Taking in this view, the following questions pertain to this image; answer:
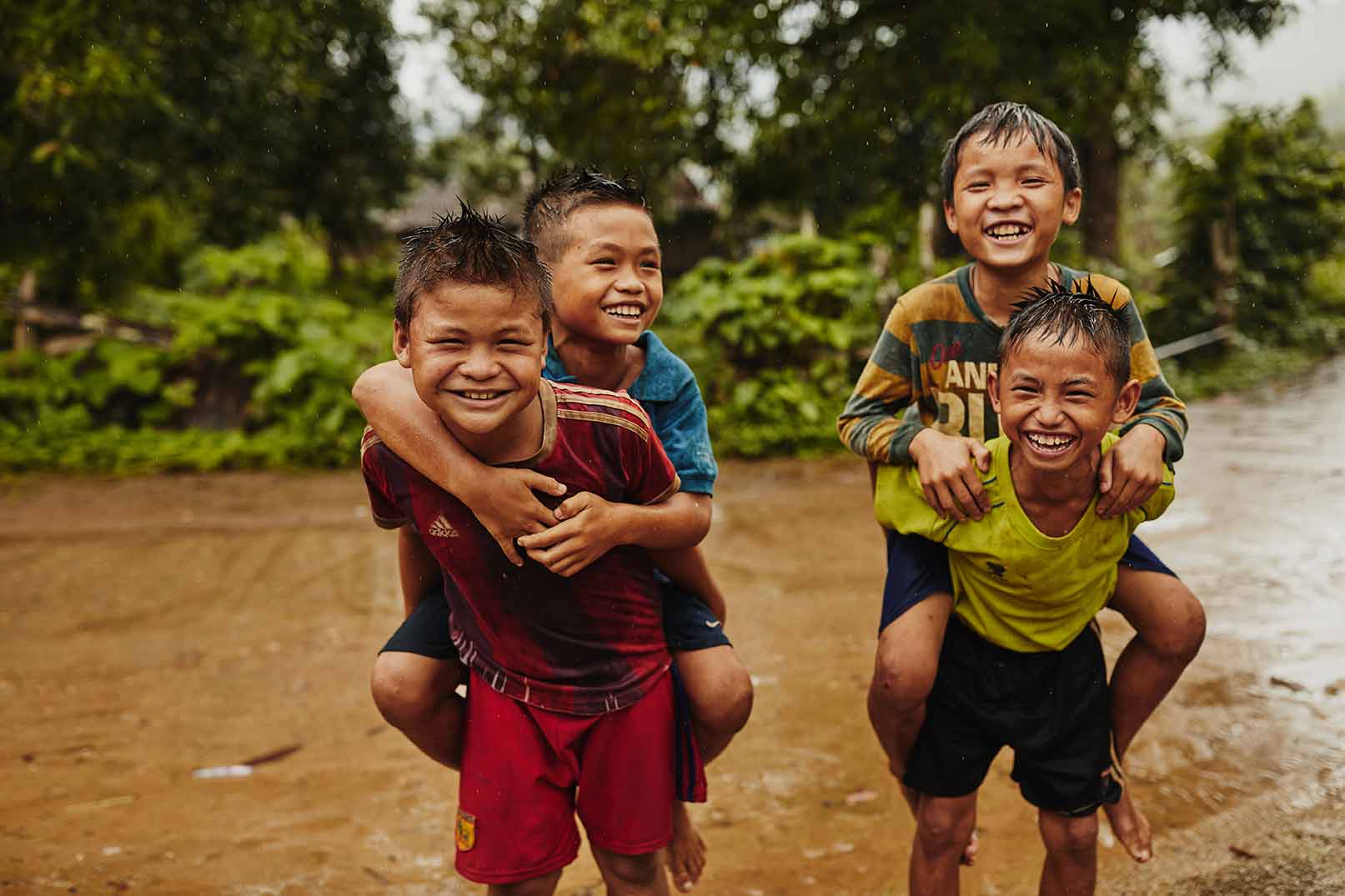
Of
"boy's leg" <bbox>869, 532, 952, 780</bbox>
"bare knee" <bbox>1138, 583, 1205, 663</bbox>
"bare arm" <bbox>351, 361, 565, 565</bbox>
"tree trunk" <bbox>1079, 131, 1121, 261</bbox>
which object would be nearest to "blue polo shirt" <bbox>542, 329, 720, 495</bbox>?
"bare arm" <bbox>351, 361, 565, 565</bbox>

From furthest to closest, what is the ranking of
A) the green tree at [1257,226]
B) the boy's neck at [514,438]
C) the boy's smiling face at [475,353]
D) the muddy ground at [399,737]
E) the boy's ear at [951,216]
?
the green tree at [1257,226], the muddy ground at [399,737], the boy's ear at [951,216], the boy's neck at [514,438], the boy's smiling face at [475,353]

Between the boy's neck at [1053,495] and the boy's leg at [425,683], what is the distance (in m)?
1.21

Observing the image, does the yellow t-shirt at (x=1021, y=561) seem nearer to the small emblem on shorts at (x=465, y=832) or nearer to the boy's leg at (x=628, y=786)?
the boy's leg at (x=628, y=786)

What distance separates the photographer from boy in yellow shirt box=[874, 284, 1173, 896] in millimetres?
1987

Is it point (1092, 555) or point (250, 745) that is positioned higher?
point (1092, 555)

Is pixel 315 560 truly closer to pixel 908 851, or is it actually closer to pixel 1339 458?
pixel 908 851

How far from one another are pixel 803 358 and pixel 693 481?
6.42m

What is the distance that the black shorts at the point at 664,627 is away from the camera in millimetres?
2195

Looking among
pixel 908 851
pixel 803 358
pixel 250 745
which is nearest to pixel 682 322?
pixel 803 358

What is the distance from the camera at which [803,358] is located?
27.7 ft

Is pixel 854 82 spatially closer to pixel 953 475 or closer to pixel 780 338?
pixel 780 338

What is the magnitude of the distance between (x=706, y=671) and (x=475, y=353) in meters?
0.84

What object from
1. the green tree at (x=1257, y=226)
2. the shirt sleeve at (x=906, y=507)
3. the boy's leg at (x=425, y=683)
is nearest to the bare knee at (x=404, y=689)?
the boy's leg at (x=425, y=683)

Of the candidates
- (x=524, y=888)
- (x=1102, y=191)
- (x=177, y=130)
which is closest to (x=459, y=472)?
(x=524, y=888)
